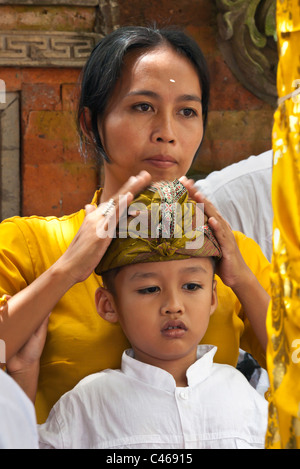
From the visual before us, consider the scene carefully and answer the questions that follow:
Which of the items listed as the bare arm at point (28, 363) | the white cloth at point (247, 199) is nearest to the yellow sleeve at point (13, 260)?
the bare arm at point (28, 363)

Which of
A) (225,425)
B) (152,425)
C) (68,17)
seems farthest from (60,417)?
(68,17)

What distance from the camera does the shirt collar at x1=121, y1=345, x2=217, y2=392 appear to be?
159 cm

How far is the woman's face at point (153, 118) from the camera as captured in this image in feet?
5.78

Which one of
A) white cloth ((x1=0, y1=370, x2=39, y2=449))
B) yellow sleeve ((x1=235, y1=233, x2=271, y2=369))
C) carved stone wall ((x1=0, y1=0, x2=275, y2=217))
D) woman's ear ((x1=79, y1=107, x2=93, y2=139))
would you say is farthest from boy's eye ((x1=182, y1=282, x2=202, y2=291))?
carved stone wall ((x1=0, y1=0, x2=275, y2=217))

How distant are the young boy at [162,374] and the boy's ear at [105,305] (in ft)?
0.08

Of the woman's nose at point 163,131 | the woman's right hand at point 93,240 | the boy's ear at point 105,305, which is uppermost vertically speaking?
the woman's nose at point 163,131

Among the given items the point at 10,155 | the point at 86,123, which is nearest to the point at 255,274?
the point at 86,123

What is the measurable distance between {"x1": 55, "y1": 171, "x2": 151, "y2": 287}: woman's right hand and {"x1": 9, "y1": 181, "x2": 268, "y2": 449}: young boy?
4 centimetres

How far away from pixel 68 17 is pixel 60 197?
1.08 meters

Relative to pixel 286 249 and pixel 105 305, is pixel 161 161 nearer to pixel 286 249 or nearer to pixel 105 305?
pixel 105 305

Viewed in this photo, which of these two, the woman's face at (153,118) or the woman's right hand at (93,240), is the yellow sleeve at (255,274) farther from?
the woman's right hand at (93,240)

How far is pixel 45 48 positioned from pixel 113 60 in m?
2.51

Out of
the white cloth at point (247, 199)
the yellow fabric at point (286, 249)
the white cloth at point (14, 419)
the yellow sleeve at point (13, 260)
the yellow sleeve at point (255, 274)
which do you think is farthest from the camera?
the white cloth at point (247, 199)

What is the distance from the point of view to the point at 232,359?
184 cm
